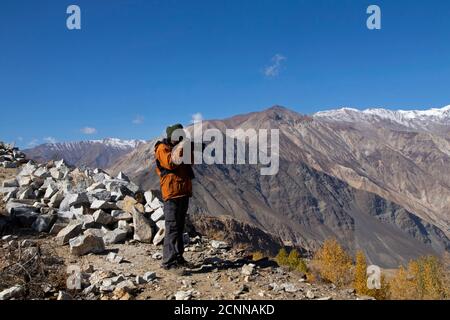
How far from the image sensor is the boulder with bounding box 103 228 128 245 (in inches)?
452

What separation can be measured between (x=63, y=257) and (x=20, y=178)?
7.65 m

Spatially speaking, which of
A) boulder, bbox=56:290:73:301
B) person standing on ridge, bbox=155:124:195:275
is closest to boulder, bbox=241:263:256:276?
person standing on ridge, bbox=155:124:195:275

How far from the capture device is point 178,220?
945 cm

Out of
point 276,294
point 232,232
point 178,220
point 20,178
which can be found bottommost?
point 232,232

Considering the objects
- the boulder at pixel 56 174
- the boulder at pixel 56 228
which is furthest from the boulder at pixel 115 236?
the boulder at pixel 56 174

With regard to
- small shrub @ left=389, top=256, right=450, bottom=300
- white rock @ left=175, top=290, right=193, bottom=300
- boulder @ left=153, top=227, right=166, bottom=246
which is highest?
boulder @ left=153, top=227, right=166, bottom=246

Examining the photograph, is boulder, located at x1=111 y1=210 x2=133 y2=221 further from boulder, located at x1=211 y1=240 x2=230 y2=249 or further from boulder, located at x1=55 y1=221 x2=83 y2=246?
boulder, located at x1=211 y1=240 x2=230 y2=249

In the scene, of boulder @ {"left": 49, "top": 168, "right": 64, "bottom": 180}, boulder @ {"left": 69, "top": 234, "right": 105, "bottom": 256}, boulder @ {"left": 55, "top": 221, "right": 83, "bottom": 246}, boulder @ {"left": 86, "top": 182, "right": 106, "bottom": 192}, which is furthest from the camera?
boulder @ {"left": 49, "top": 168, "right": 64, "bottom": 180}

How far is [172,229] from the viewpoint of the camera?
9.35m

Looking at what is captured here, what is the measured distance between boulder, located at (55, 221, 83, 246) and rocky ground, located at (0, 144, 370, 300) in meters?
0.03

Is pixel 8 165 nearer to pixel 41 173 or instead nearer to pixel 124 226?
pixel 41 173
